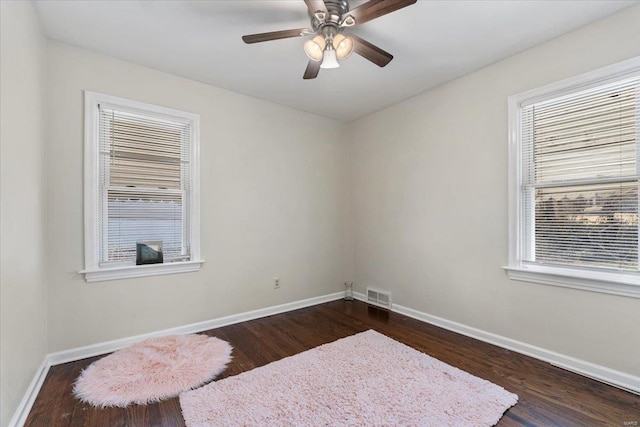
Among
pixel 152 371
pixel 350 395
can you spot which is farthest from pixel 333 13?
pixel 152 371

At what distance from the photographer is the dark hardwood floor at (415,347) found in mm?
1731

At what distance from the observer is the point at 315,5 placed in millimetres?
1709

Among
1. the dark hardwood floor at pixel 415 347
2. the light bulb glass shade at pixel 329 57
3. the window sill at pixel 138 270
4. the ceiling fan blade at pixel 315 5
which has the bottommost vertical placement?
the dark hardwood floor at pixel 415 347

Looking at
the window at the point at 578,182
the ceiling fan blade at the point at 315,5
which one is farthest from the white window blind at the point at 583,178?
the ceiling fan blade at the point at 315,5

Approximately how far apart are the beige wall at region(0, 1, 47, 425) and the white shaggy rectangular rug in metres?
1.00

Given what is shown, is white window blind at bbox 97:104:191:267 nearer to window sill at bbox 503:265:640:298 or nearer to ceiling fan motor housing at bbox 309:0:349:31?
ceiling fan motor housing at bbox 309:0:349:31

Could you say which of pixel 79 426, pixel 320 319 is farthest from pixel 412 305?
pixel 79 426

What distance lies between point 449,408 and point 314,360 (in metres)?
1.04

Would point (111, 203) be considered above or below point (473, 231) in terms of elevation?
above

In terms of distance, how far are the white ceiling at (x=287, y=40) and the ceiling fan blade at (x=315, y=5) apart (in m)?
0.31

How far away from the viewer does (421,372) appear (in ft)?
7.22

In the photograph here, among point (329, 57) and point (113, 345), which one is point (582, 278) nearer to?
point (329, 57)

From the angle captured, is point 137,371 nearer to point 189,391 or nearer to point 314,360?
point 189,391

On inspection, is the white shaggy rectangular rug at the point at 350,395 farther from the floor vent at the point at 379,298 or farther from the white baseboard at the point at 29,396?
the floor vent at the point at 379,298
